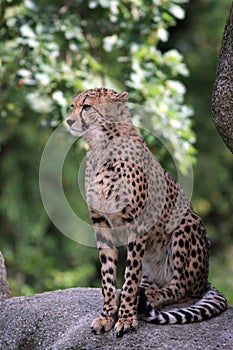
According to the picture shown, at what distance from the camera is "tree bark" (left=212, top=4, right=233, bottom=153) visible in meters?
5.23

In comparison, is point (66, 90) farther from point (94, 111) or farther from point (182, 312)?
point (182, 312)

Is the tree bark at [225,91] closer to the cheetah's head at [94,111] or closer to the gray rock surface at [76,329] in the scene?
the cheetah's head at [94,111]

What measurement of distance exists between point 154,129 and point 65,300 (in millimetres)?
2912

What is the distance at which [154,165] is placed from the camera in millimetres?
5594

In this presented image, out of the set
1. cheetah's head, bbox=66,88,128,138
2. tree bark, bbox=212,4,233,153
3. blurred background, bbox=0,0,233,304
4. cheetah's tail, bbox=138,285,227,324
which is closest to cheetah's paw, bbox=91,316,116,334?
cheetah's tail, bbox=138,285,227,324

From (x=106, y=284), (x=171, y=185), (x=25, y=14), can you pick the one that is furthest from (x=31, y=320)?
(x=25, y=14)

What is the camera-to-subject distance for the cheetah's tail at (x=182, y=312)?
17.2ft

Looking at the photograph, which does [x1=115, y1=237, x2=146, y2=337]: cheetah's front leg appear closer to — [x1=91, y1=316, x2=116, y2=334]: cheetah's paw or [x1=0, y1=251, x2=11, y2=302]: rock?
[x1=91, y1=316, x2=116, y2=334]: cheetah's paw

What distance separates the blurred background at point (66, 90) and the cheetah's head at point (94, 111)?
2.82 meters

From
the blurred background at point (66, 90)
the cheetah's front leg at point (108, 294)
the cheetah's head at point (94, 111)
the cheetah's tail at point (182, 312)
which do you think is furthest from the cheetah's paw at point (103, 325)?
the blurred background at point (66, 90)

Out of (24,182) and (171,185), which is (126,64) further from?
(24,182)

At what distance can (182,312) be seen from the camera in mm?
5328

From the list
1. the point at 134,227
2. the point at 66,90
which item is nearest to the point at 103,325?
the point at 134,227

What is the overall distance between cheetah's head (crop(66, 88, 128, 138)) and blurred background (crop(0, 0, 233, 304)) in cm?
282
